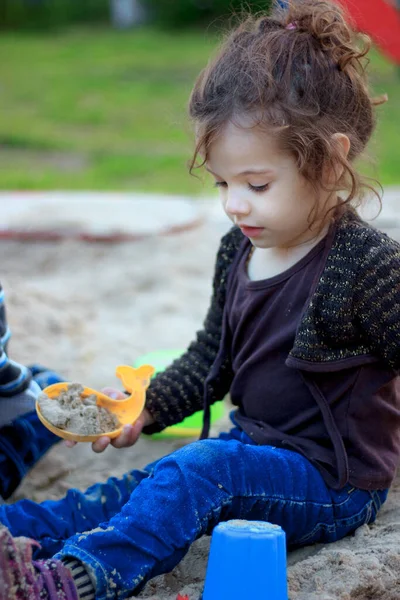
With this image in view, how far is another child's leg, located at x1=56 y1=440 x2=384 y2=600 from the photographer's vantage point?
1.36 meters

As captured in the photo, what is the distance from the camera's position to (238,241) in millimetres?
1841

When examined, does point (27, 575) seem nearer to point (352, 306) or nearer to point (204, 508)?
point (204, 508)

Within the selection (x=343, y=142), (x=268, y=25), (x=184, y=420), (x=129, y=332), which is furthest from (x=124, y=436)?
(x=129, y=332)

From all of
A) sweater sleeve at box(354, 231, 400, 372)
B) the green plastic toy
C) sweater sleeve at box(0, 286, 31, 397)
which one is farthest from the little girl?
the green plastic toy

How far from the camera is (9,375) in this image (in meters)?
1.79

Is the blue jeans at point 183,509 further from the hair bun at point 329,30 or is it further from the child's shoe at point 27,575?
the hair bun at point 329,30

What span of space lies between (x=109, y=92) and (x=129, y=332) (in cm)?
662

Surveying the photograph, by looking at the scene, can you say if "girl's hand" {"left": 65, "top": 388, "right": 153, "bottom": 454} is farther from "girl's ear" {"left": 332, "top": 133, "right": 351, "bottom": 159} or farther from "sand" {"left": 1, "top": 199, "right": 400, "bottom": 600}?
"girl's ear" {"left": 332, "top": 133, "right": 351, "bottom": 159}

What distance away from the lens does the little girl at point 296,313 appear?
1494 mm

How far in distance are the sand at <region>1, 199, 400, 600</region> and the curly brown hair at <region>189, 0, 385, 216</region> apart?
2.02ft

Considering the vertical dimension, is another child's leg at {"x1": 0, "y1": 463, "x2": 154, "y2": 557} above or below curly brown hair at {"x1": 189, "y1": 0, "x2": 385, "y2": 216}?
below

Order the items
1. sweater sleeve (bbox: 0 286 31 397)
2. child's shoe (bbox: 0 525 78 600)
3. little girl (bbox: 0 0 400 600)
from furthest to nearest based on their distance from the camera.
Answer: sweater sleeve (bbox: 0 286 31 397) < little girl (bbox: 0 0 400 600) < child's shoe (bbox: 0 525 78 600)

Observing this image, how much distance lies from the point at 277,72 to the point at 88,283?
1954 mm

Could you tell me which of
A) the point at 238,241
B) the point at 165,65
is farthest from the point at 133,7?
the point at 238,241
